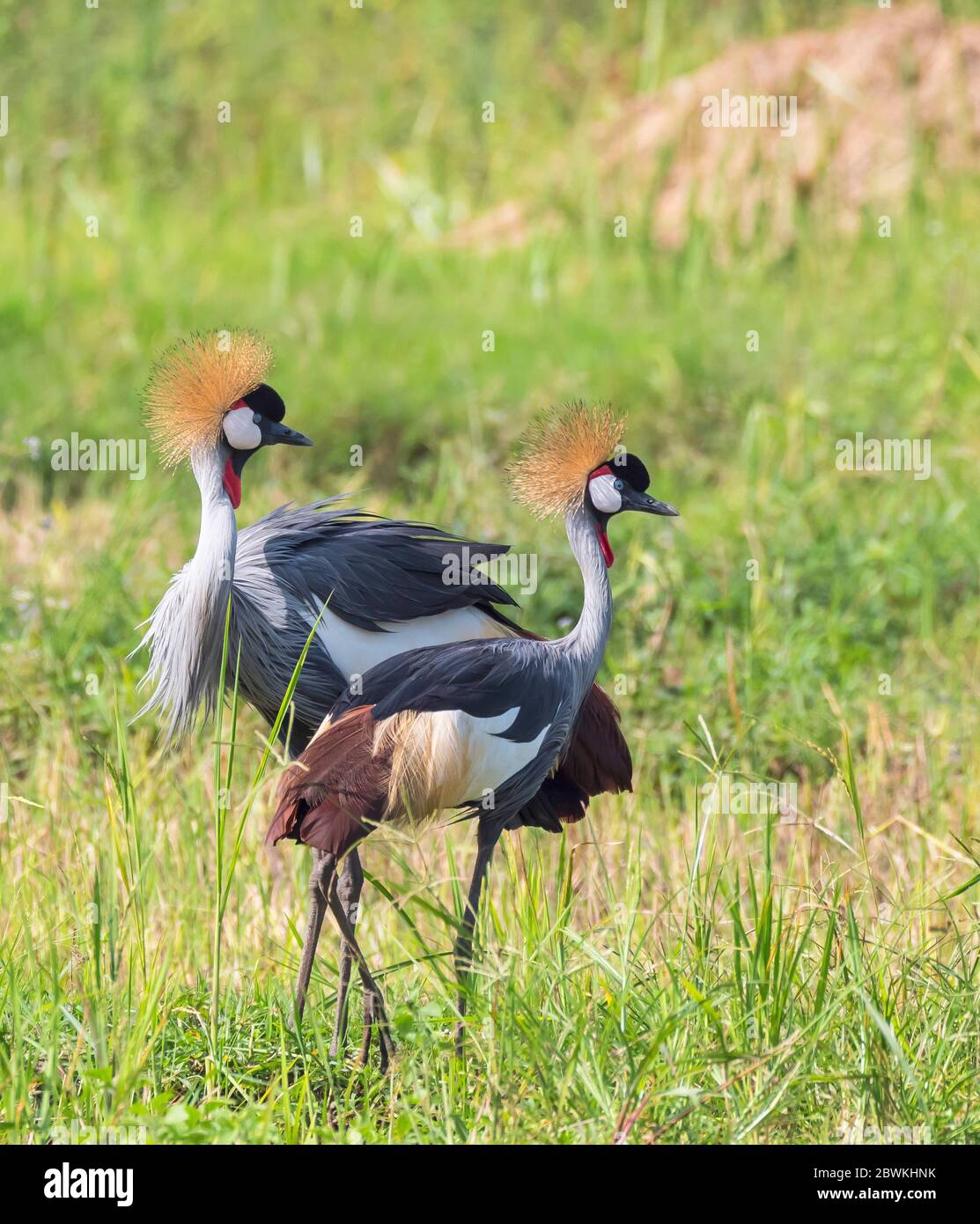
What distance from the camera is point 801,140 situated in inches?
334

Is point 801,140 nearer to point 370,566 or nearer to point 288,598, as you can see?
point 370,566

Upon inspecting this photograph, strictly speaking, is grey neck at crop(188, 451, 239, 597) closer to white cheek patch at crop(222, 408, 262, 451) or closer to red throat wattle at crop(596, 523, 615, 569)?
white cheek patch at crop(222, 408, 262, 451)

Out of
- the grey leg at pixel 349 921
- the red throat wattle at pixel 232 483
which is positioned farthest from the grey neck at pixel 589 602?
the red throat wattle at pixel 232 483

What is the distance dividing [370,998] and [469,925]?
262mm

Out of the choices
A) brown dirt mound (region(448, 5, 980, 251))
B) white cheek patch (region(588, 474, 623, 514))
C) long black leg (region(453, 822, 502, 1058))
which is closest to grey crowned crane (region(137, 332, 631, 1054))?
long black leg (region(453, 822, 502, 1058))

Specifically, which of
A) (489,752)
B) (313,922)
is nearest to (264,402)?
(489,752)

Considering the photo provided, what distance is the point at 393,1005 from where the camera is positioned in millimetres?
3215

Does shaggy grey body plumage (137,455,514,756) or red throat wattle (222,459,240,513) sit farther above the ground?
red throat wattle (222,459,240,513)

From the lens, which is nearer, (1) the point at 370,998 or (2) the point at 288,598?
(1) the point at 370,998

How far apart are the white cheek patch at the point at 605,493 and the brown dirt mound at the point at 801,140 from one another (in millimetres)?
5456

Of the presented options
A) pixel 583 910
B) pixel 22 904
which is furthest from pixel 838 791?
pixel 22 904

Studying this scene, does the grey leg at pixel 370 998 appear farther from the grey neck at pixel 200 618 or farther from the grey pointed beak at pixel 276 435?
the grey pointed beak at pixel 276 435

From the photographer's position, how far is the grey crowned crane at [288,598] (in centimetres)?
307

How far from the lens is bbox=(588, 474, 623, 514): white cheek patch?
291cm
